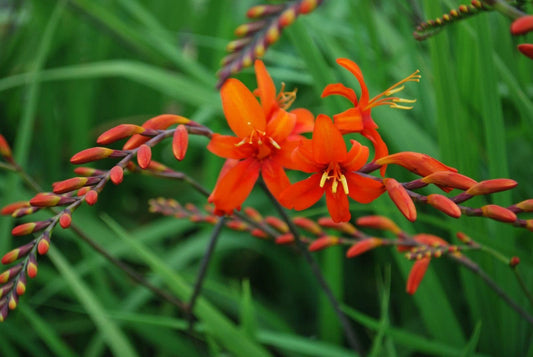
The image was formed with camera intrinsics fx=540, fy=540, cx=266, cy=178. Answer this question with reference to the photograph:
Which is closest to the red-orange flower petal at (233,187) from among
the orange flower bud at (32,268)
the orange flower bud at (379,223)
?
the orange flower bud at (32,268)

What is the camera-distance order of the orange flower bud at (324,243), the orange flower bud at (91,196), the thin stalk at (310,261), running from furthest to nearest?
1. the orange flower bud at (324,243)
2. the thin stalk at (310,261)
3. the orange flower bud at (91,196)

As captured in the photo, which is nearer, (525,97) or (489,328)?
(525,97)

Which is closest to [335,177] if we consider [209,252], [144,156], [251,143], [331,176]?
[331,176]

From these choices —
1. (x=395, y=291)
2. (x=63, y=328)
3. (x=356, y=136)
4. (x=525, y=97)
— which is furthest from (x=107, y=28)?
(x=525, y=97)

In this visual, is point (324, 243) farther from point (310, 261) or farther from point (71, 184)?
point (71, 184)

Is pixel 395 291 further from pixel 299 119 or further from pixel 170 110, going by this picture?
pixel 170 110

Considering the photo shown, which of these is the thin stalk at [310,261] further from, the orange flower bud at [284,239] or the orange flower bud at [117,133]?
the orange flower bud at [117,133]
